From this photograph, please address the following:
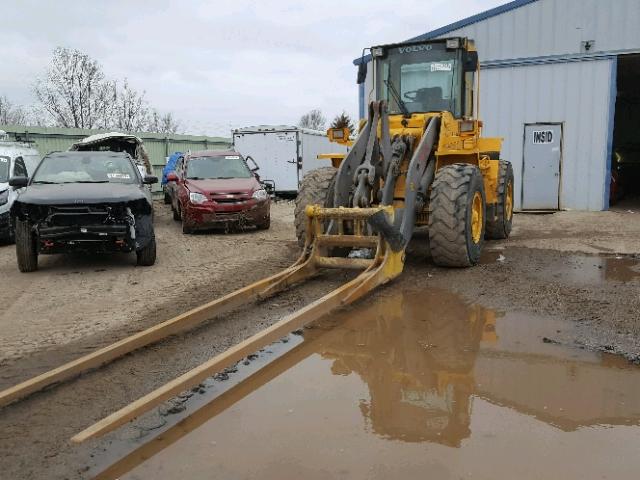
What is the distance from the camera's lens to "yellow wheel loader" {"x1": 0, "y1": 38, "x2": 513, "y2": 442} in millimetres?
6379

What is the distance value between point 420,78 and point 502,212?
116 inches

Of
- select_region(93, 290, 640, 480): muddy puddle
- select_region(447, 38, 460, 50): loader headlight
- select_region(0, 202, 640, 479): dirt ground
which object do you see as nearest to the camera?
select_region(93, 290, 640, 480): muddy puddle

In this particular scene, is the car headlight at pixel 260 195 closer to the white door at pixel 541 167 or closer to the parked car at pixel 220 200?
the parked car at pixel 220 200

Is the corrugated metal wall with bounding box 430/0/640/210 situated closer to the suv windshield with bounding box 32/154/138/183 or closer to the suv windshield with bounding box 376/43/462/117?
the suv windshield with bounding box 376/43/462/117

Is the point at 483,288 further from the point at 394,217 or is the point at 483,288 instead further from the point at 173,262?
the point at 173,262

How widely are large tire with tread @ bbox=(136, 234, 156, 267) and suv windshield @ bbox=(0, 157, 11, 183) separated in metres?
4.56

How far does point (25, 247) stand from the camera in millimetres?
8023

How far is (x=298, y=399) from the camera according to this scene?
3803 mm

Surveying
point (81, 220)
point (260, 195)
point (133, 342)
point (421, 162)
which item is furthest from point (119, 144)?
point (133, 342)

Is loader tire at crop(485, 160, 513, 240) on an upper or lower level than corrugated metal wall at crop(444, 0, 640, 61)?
lower

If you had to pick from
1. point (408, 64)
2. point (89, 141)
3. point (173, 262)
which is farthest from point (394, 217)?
point (89, 141)

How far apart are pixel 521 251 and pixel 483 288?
281 cm

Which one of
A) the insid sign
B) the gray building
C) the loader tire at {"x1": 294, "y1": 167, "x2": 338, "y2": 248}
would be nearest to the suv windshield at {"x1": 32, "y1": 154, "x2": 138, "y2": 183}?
the loader tire at {"x1": 294, "y1": 167, "x2": 338, "y2": 248}

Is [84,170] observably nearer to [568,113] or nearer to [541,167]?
[541,167]
